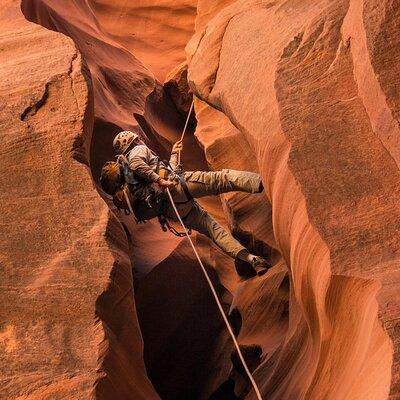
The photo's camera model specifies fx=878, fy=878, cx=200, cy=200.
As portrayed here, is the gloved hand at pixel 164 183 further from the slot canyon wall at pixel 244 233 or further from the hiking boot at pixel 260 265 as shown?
the hiking boot at pixel 260 265

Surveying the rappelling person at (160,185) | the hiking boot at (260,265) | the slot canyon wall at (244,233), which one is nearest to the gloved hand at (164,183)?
the rappelling person at (160,185)

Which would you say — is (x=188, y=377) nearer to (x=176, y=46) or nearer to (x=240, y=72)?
(x=240, y=72)

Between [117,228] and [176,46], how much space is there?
6734mm

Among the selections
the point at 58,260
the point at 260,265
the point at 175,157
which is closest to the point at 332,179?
the point at 58,260

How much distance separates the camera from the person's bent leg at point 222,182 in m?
7.75

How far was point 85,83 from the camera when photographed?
22.0ft

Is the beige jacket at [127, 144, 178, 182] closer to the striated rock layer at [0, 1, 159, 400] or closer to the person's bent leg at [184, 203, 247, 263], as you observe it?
the person's bent leg at [184, 203, 247, 263]

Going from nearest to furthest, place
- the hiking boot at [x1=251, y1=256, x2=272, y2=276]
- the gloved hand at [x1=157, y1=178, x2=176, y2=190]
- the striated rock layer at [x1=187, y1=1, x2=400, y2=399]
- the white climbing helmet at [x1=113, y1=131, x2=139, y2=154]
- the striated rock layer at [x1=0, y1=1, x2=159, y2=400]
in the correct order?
1. the striated rock layer at [x1=187, y1=1, x2=400, y2=399]
2. the striated rock layer at [x1=0, y1=1, x2=159, y2=400]
3. the gloved hand at [x1=157, y1=178, x2=176, y2=190]
4. the hiking boot at [x1=251, y1=256, x2=272, y2=276]
5. the white climbing helmet at [x1=113, y1=131, x2=139, y2=154]

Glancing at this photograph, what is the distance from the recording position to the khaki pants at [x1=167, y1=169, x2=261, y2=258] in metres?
A: 7.80

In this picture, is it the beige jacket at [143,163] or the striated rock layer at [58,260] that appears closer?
the striated rock layer at [58,260]

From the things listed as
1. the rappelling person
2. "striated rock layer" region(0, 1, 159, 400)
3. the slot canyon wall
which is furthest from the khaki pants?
A: "striated rock layer" region(0, 1, 159, 400)

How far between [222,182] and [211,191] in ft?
0.48

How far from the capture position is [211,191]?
26.3 feet

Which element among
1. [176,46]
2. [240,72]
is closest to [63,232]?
[240,72]
